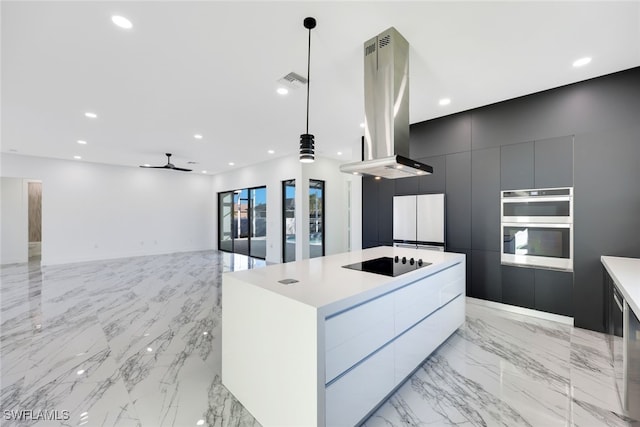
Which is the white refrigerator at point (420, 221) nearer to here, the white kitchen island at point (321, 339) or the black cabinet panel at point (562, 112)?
the black cabinet panel at point (562, 112)

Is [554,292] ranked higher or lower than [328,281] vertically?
lower

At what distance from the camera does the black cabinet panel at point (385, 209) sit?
4.62 meters

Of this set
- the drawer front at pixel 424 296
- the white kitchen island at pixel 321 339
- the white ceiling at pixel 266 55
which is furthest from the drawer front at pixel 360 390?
the white ceiling at pixel 266 55

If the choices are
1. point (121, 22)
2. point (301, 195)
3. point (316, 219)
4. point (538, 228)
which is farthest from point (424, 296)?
point (316, 219)

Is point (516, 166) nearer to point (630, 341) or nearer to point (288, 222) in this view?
point (630, 341)

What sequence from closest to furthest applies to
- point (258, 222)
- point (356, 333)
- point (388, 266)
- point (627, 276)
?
1. point (356, 333)
2. point (627, 276)
3. point (388, 266)
4. point (258, 222)

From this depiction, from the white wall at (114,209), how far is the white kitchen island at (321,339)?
322 inches

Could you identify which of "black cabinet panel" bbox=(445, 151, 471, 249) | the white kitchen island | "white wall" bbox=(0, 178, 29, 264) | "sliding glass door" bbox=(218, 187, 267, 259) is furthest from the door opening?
"black cabinet panel" bbox=(445, 151, 471, 249)

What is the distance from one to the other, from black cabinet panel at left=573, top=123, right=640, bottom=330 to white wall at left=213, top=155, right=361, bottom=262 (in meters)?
4.96

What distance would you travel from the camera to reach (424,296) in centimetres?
221

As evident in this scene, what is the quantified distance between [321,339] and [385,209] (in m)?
3.70

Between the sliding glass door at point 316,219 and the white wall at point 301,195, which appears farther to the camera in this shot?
the sliding glass door at point 316,219

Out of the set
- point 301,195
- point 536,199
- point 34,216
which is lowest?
point 34,216

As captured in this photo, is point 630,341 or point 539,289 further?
point 539,289
